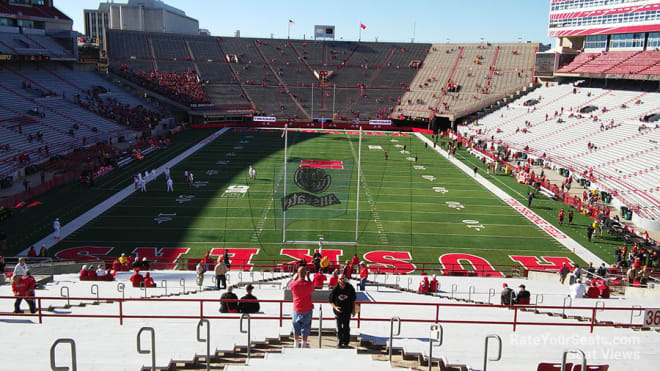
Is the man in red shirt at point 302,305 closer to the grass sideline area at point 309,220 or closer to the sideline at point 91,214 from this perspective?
the grass sideline area at point 309,220

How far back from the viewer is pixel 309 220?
23.4 metres

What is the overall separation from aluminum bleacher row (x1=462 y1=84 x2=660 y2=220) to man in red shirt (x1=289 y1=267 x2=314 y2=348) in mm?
20621

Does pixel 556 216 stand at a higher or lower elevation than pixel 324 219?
higher

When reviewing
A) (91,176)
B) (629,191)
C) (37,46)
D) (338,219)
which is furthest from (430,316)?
(37,46)

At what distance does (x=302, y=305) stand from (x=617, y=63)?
46.2m

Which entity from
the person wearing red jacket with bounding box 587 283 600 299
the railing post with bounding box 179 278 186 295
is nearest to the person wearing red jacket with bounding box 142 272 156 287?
the railing post with bounding box 179 278 186 295

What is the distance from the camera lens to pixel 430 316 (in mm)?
10594

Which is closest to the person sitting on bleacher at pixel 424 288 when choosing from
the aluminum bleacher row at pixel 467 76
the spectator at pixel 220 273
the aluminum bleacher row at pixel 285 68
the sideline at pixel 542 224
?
the spectator at pixel 220 273

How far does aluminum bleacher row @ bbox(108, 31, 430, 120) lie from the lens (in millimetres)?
60125

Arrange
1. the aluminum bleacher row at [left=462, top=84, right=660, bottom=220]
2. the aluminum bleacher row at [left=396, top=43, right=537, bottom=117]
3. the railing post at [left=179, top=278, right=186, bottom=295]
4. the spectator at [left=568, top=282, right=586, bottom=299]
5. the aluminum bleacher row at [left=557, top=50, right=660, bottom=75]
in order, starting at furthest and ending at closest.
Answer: the aluminum bleacher row at [left=396, top=43, right=537, bottom=117], the aluminum bleacher row at [left=557, top=50, right=660, bottom=75], the aluminum bleacher row at [left=462, top=84, right=660, bottom=220], the railing post at [left=179, top=278, right=186, bottom=295], the spectator at [left=568, top=282, right=586, bottom=299]

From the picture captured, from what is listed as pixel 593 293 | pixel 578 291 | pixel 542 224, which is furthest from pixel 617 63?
pixel 578 291

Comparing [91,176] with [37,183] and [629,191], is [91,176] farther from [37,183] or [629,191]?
[629,191]

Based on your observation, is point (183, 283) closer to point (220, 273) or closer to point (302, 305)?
point (220, 273)

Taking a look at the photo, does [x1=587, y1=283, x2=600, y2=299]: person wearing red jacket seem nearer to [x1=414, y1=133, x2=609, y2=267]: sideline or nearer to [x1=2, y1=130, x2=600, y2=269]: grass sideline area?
[x1=2, y1=130, x2=600, y2=269]: grass sideline area
